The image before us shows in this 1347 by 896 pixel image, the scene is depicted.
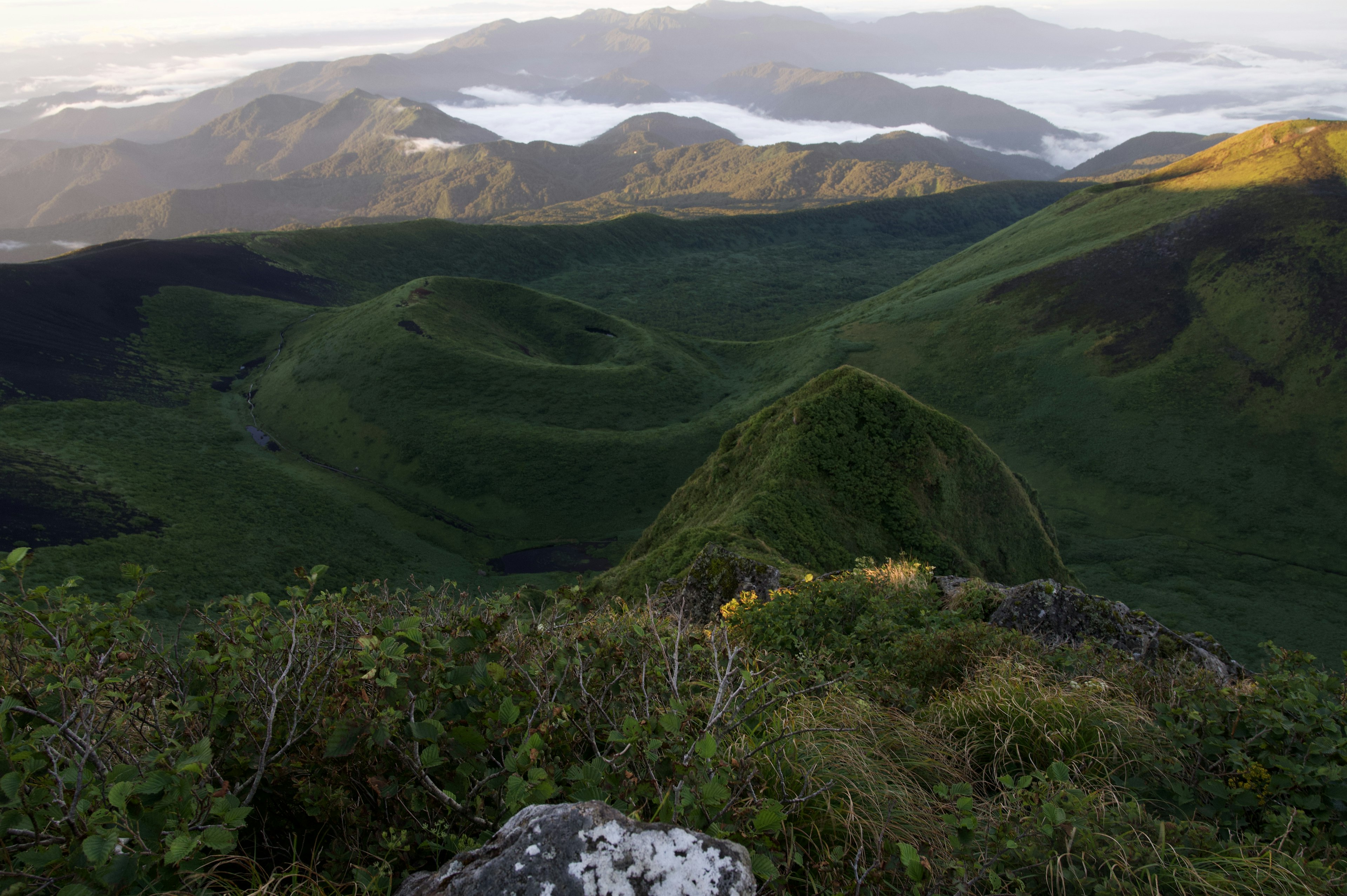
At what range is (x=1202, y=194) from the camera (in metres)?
74.5

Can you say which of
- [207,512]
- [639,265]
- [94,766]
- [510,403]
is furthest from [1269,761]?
[639,265]

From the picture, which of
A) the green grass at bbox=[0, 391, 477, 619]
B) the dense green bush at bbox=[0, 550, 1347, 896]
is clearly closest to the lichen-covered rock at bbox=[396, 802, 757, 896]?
the dense green bush at bbox=[0, 550, 1347, 896]

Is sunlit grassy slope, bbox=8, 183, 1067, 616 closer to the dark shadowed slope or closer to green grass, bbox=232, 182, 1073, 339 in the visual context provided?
the dark shadowed slope

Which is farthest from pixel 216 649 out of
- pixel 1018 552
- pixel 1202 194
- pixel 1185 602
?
pixel 1202 194

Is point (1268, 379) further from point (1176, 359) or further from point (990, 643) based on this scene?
point (990, 643)

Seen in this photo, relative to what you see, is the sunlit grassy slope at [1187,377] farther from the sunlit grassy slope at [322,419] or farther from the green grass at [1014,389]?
the sunlit grassy slope at [322,419]

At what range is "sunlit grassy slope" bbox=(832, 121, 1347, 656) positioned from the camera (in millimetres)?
46438

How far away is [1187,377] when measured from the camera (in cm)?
5975

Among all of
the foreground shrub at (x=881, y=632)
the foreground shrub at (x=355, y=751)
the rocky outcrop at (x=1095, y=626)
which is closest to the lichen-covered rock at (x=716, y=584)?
the foreground shrub at (x=881, y=632)

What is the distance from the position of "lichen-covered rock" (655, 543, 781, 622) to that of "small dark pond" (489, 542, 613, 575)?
121ft

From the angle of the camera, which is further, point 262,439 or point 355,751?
point 262,439

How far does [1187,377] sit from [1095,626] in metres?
63.7

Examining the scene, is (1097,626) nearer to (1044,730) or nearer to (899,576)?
(899,576)

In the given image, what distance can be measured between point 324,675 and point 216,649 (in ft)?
3.11
